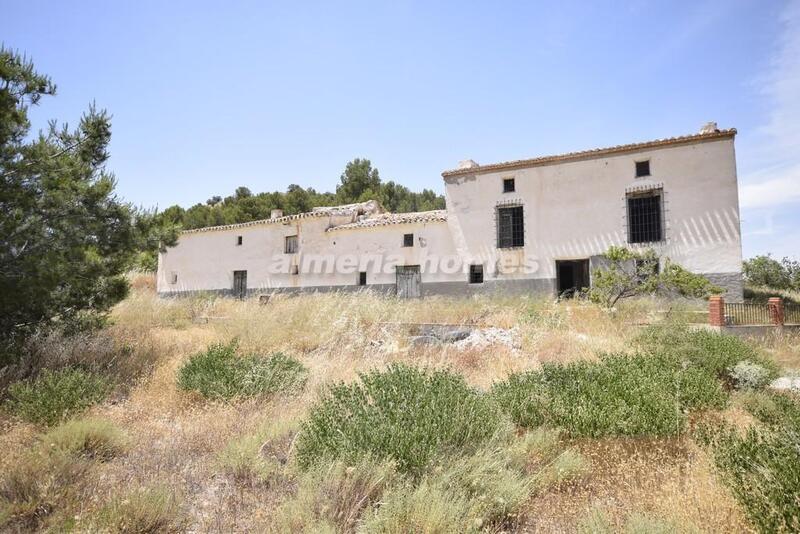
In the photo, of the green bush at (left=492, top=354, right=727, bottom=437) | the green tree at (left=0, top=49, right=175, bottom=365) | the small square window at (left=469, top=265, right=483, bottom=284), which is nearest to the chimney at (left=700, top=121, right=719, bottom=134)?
the small square window at (left=469, top=265, right=483, bottom=284)

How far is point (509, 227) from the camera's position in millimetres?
17016

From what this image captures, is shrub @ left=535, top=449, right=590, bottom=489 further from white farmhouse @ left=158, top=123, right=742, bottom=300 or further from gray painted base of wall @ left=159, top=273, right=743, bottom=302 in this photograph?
white farmhouse @ left=158, top=123, right=742, bottom=300

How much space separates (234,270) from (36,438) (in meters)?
19.6

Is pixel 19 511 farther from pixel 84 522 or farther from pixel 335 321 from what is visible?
pixel 335 321

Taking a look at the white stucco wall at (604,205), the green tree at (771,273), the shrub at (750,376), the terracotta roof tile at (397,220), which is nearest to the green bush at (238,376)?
the shrub at (750,376)

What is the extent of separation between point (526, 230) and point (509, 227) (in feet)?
2.53

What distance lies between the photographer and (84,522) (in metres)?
2.38

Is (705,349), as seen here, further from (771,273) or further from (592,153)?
(771,273)

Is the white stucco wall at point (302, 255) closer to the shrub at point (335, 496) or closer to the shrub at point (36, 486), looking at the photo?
the shrub at point (335, 496)

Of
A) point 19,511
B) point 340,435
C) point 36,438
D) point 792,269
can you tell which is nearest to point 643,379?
point 340,435

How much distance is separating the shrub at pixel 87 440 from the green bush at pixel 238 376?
1.20 metres

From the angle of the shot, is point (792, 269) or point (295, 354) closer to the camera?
point (295, 354)

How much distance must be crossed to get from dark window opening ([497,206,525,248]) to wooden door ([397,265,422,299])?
3.52 meters

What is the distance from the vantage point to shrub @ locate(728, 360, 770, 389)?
5.34 m
